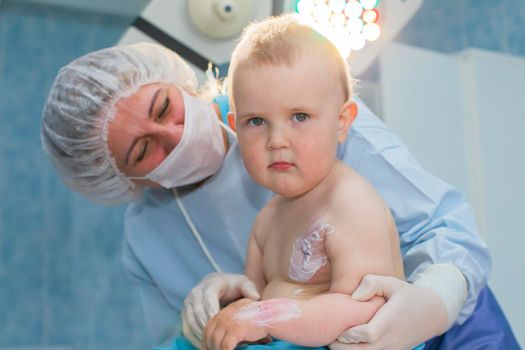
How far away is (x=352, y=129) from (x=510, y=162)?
1.03 meters

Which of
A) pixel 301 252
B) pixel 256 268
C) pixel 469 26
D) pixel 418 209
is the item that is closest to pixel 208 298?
pixel 256 268

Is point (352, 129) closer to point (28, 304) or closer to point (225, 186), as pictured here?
point (225, 186)

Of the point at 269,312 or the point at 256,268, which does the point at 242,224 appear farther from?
the point at 269,312

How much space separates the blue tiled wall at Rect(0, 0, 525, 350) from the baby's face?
2.07 m

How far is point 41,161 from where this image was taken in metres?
3.19

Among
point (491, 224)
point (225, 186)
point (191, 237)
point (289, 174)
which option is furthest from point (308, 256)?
point (491, 224)

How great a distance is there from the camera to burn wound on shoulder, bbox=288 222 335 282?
3.46 feet

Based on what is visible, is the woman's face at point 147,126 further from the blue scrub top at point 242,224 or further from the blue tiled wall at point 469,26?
the blue tiled wall at point 469,26

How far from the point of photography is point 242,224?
5.36 feet

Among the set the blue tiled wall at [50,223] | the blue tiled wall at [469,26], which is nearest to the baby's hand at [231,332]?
the blue tiled wall at [469,26]

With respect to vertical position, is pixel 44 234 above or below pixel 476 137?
below

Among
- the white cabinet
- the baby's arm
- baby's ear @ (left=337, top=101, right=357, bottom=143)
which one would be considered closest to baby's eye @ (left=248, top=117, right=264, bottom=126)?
baby's ear @ (left=337, top=101, right=357, bottom=143)

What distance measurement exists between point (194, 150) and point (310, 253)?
535 millimetres

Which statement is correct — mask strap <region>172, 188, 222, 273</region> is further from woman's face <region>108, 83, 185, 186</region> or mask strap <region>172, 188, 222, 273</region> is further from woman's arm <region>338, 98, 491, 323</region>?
woman's arm <region>338, 98, 491, 323</region>
